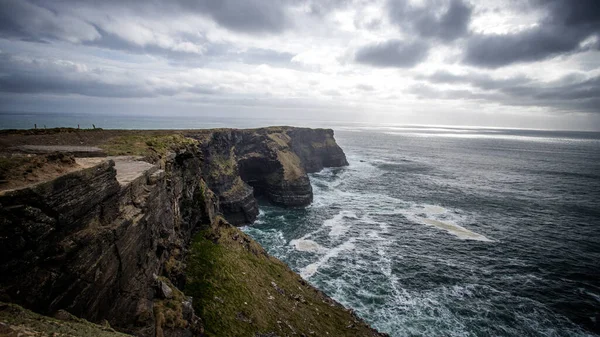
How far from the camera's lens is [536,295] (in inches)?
1400

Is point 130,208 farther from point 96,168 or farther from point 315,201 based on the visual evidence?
point 315,201

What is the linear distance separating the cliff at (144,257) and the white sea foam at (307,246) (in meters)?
14.7

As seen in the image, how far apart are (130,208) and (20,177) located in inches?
214

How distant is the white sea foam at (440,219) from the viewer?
5319 centimetres

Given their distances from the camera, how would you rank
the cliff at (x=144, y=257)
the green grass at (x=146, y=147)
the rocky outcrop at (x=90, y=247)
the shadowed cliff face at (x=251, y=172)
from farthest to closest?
the shadowed cliff face at (x=251, y=172) → the green grass at (x=146, y=147) → the cliff at (x=144, y=257) → the rocky outcrop at (x=90, y=247)

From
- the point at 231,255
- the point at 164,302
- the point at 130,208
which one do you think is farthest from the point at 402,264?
the point at 130,208

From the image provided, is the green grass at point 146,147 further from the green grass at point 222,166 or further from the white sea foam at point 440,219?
the white sea foam at point 440,219

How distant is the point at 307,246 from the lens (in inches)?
1937

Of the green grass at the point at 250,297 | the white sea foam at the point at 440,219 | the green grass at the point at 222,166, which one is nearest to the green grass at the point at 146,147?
the green grass at the point at 250,297

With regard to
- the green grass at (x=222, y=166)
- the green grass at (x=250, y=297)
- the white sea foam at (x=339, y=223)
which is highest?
the green grass at (x=222, y=166)

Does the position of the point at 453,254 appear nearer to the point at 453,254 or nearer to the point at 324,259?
the point at 453,254

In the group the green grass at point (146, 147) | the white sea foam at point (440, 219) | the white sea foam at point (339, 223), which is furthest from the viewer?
the white sea foam at point (339, 223)

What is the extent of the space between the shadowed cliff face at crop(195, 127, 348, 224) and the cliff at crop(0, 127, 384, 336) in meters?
25.1

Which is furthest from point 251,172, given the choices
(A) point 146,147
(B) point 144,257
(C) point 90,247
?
(C) point 90,247
